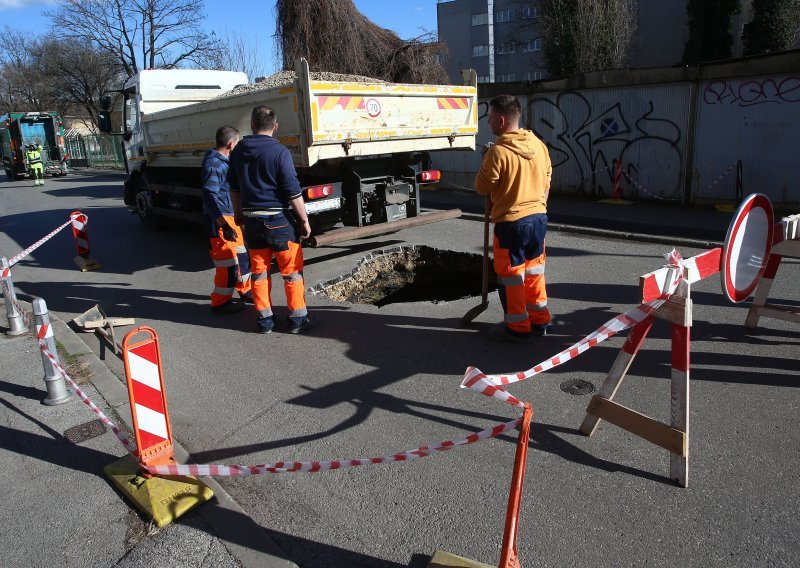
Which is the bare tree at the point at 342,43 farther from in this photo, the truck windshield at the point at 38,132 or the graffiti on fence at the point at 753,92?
the truck windshield at the point at 38,132

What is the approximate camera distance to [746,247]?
368 cm

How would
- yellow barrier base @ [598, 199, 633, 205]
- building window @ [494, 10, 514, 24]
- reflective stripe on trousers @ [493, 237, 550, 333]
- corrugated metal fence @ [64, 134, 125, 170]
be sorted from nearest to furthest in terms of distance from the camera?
reflective stripe on trousers @ [493, 237, 550, 333]
yellow barrier base @ [598, 199, 633, 205]
corrugated metal fence @ [64, 134, 125, 170]
building window @ [494, 10, 514, 24]

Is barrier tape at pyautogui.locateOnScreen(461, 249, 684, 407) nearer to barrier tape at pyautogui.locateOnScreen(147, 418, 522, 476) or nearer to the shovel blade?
barrier tape at pyautogui.locateOnScreen(147, 418, 522, 476)

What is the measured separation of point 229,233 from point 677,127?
9.61 metres

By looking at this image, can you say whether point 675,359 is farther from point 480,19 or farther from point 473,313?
point 480,19

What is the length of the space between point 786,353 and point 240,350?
14.9ft

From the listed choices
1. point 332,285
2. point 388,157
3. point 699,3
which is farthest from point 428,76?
point 699,3

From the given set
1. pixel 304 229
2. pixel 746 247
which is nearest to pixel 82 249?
pixel 304 229

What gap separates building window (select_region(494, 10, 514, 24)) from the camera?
4659cm

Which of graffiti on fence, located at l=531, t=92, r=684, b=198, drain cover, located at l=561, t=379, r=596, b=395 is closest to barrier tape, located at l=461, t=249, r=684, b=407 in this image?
drain cover, located at l=561, t=379, r=596, b=395

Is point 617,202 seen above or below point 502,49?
below

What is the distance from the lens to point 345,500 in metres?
3.13

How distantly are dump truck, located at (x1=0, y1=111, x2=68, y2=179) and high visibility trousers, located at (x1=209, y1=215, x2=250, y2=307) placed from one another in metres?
29.0

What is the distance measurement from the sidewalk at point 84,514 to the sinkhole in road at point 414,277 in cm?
380
